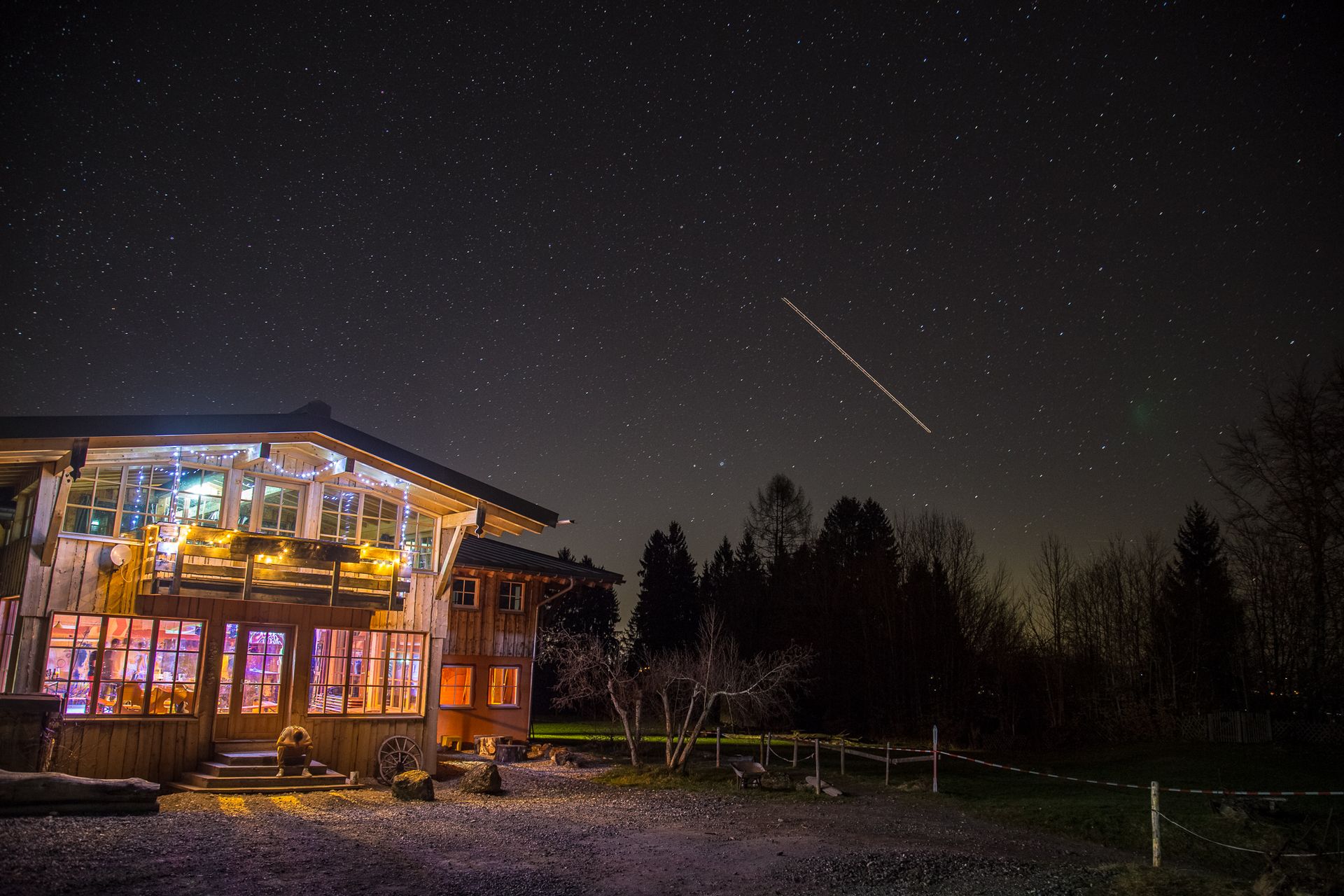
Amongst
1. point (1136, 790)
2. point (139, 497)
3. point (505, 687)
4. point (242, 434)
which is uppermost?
point (242, 434)

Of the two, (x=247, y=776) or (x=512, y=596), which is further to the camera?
(x=512, y=596)

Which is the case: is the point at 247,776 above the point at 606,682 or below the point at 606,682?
below

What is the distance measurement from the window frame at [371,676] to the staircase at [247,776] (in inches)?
41.6

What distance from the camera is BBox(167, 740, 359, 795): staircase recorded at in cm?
1360

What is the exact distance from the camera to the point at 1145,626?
121ft

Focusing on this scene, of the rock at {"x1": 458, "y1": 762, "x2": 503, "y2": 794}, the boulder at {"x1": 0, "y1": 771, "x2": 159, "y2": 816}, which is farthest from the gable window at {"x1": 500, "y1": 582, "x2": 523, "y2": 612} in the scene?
the boulder at {"x1": 0, "y1": 771, "x2": 159, "y2": 816}

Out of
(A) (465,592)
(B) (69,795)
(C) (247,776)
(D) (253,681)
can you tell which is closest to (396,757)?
(C) (247,776)

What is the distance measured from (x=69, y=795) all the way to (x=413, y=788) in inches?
186

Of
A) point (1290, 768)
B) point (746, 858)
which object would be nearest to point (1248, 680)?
point (1290, 768)

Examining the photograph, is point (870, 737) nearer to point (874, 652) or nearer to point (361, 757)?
point (874, 652)

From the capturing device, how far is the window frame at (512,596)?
2541 cm

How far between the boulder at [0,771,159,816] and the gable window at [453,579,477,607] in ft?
43.8

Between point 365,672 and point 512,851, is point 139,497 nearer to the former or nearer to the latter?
point 365,672

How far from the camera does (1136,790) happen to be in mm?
19891
